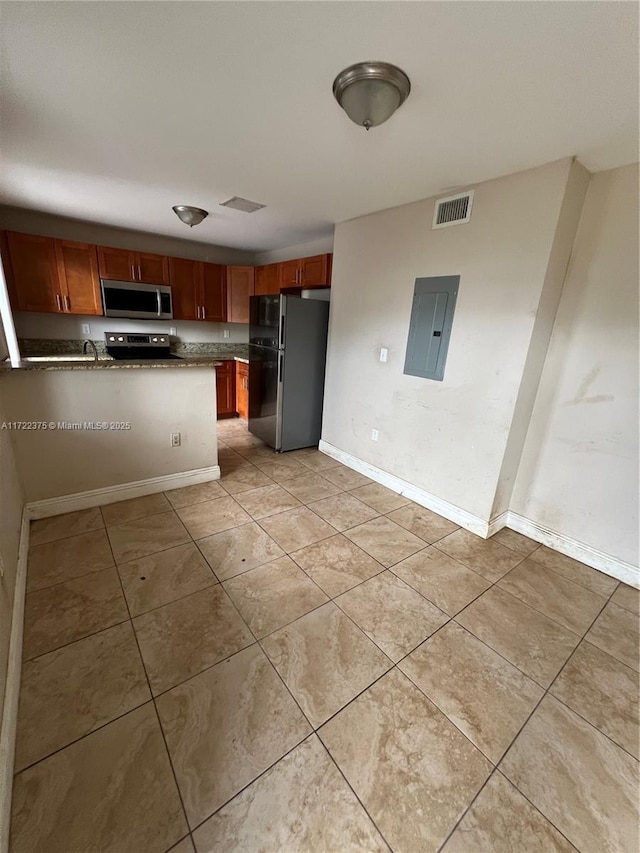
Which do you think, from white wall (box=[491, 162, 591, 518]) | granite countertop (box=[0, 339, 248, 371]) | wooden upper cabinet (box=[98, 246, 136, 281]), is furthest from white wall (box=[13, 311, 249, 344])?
white wall (box=[491, 162, 591, 518])

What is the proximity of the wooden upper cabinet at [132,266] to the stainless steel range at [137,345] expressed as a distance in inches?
25.6

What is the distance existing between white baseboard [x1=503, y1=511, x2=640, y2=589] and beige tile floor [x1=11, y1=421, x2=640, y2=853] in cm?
6

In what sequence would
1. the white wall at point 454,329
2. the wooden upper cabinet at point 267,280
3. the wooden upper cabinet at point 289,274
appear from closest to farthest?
the white wall at point 454,329 → the wooden upper cabinet at point 289,274 → the wooden upper cabinet at point 267,280

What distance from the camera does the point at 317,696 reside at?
134 cm

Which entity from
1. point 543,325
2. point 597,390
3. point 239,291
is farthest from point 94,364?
point 597,390

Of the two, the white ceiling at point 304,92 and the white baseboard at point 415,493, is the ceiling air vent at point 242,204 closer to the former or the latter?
the white ceiling at point 304,92

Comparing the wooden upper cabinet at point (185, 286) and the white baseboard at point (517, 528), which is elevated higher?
the wooden upper cabinet at point (185, 286)

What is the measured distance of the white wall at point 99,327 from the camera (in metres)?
3.75

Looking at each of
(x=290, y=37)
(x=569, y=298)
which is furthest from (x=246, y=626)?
(x=569, y=298)

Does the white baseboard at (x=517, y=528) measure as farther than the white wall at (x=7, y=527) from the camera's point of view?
Yes

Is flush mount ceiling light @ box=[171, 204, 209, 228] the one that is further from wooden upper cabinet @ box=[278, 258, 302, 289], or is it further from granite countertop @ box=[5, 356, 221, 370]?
granite countertop @ box=[5, 356, 221, 370]

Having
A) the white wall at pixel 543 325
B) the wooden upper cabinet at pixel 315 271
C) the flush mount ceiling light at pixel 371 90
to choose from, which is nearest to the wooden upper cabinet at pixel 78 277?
the wooden upper cabinet at pixel 315 271

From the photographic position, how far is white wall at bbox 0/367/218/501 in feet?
7.22

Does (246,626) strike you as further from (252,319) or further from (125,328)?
(125,328)
